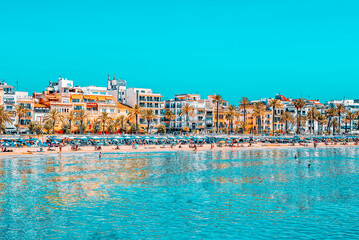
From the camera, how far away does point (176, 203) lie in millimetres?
36094

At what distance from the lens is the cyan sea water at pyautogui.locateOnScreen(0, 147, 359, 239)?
91.2ft

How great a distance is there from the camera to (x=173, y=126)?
143 meters

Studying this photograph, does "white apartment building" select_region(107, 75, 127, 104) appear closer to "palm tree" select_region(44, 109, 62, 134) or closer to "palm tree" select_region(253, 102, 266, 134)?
"palm tree" select_region(44, 109, 62, 134)

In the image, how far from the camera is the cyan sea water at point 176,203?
2780 cm

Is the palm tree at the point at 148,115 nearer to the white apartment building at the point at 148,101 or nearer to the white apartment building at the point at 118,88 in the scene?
the white apartment building at the point at 148,101

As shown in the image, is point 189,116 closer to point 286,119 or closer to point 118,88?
point 118,88

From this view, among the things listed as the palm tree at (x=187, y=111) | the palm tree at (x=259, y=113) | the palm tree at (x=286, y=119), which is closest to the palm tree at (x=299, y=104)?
the palm tree at (x=286, y=119)

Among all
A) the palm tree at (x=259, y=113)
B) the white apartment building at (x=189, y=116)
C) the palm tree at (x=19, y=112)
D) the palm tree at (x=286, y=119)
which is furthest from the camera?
the palm tree at (x=286, y=119)

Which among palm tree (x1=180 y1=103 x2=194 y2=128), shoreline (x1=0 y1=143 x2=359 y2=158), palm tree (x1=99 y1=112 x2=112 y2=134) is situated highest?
palm tree (x1=180 y1=103 x2=194 y2=128)

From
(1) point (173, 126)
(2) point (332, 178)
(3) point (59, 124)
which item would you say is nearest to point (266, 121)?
(1) point (173, 126)

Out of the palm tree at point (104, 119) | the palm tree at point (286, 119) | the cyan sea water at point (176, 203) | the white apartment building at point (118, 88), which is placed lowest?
the cyan sea water at point (176, 203)

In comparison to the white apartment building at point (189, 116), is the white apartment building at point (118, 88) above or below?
above

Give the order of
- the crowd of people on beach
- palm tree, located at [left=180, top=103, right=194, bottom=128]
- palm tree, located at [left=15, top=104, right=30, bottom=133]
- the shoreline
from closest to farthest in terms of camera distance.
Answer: the shoreline
the crowd of people on beach
palm tree, located at [left=15, top=104, right=30, bottom=133]
palm tree, located at [left=180, top=103, right=194, bottom=128]

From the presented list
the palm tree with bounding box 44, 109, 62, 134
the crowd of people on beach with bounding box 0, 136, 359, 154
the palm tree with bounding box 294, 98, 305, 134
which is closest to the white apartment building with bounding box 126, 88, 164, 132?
the crowd of people on beach with bounding box 0, 136, 359, 154
